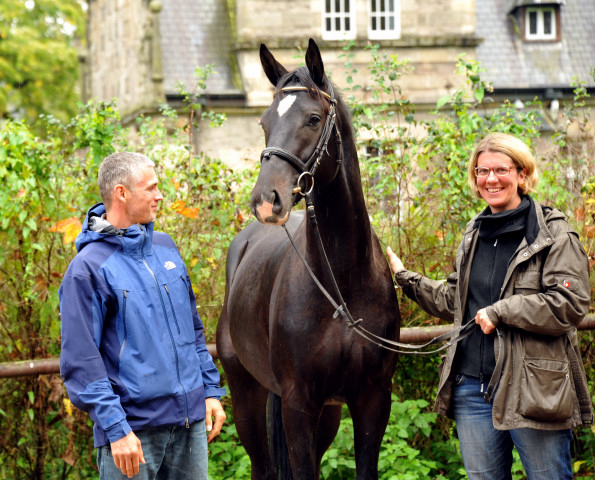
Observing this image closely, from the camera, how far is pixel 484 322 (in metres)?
3.55

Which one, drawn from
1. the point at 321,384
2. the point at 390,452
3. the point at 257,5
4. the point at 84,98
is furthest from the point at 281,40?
the point at 321,384

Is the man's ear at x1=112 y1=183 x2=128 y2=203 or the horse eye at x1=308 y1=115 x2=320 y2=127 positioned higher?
the horse eye at x1=308 y1=115 x2=320 y2=127

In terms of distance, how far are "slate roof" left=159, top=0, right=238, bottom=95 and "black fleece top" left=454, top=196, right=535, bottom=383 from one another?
1529 cm

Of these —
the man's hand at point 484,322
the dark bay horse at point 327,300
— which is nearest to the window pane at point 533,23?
the dark bay horse at point 327,300

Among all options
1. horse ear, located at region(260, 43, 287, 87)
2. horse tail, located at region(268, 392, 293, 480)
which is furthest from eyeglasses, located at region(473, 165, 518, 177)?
horse tail, located at region(268, 392, 293, 480)

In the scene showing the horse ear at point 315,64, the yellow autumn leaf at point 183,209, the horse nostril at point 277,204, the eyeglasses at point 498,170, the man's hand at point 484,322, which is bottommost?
the man's hand at point 484,322

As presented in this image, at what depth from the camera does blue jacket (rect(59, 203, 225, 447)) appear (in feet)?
10.5

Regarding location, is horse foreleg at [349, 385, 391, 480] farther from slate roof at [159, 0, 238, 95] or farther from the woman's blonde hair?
slate roof at [159, 0, 238, 95]

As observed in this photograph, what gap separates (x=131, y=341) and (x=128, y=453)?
439mm

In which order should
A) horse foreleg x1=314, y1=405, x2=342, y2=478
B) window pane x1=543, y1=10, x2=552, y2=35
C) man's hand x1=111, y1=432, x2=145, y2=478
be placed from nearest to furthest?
man's hand x1=111, y1=432, x2=145, y2=478, horse foreleg x1=314, y1=405, x2=342, y2=478, window pane x1=543, y1=10, x2=552, y2=35

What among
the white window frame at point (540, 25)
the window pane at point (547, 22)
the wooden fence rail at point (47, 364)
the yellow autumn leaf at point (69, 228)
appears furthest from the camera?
the window pane at point (547, 22)

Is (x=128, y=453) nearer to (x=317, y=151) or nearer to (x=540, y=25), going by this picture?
(x=317, y=151)

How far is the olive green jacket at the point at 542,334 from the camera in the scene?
3447 mm

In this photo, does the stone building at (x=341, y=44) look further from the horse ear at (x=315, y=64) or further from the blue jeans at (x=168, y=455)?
the blue jeans at (x=168, y=455)
